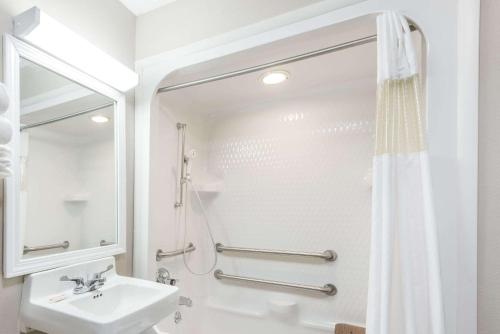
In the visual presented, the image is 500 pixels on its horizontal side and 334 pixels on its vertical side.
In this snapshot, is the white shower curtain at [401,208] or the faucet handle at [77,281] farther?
the faucet handle at [77,281]

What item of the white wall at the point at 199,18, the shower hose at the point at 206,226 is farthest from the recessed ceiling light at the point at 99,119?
A: the shower hose at the point at 206,226

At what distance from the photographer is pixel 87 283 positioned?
1.31m

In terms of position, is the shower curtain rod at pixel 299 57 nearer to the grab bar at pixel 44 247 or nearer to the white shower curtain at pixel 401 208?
the white shower curtain at pixel 401 208

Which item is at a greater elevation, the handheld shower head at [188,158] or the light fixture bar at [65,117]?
the light fixture bar at [65,117]

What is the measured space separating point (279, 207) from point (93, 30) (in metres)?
1.72

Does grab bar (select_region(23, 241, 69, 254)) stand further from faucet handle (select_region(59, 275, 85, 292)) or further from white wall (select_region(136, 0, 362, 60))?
white wall (select_region(136, 0, 362, 60))

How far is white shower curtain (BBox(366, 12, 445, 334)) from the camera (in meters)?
0.90

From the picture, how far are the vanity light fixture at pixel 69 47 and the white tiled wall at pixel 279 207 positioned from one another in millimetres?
563

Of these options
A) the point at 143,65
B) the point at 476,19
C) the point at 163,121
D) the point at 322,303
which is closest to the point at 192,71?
the point at 143,65

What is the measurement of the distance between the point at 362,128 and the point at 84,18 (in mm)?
1869

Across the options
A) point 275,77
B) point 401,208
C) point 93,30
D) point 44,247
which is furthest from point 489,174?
point 93,30

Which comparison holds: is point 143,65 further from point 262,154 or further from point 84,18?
point 262,154

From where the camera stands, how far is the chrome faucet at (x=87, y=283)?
1261 mm

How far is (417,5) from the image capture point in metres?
1.04
